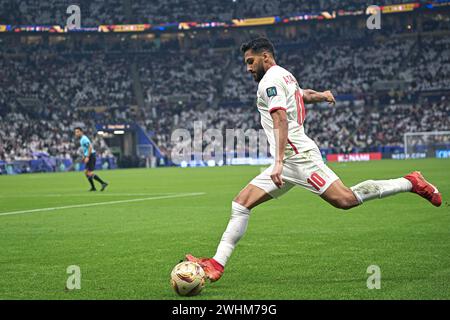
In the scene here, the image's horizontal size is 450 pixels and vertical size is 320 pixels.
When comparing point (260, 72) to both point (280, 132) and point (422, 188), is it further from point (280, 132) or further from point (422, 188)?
point (422, 188)

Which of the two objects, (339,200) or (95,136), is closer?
(339,200)

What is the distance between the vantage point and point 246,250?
32.9 feet

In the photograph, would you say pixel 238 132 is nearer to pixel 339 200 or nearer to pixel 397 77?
pixel 397 77

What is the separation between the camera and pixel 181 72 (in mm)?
81438

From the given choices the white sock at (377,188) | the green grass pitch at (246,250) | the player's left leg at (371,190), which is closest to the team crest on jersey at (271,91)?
the player's left leg at (371,190)

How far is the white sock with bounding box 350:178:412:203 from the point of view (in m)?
7.75

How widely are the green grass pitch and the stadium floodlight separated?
4427 centimetres

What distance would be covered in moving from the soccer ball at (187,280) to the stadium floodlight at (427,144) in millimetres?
55530

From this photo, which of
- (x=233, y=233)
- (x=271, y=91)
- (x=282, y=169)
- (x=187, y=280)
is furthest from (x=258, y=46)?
(x=187, y=280)

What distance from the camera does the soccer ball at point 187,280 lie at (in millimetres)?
6812

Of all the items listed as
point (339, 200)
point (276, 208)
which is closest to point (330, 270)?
point (339, 200)

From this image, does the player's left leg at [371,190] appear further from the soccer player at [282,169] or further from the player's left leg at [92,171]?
the player's left leg at [92,171]

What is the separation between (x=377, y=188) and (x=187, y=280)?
2451 millimetres

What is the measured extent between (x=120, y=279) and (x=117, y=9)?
3197 inches
